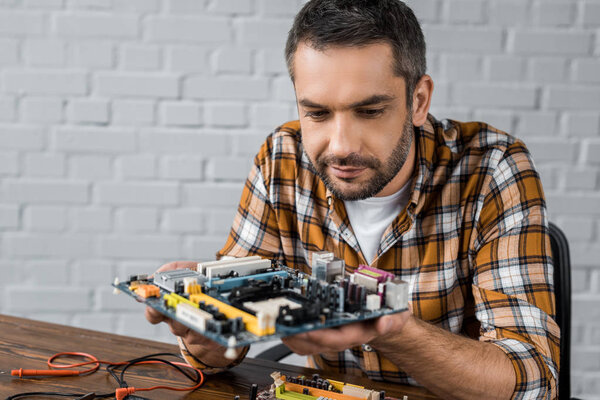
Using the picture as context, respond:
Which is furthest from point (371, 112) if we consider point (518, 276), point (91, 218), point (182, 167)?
point (91, 218)

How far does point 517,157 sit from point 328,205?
1.83 ft

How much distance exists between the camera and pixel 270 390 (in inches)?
49.1

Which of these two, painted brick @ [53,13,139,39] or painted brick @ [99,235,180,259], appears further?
painted brick @ [99,235,180,259]

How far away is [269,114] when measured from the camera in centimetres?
249

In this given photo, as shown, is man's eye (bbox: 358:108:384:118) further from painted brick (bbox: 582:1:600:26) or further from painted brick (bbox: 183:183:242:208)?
painted brick (bbox: 582:1:600:26)

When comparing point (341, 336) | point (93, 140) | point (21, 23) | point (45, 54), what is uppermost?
point (21, 23)

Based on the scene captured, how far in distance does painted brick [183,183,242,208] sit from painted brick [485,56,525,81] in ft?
3.83

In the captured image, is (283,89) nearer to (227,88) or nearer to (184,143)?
(227,88)

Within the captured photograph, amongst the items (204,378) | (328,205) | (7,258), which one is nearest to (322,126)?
(328,205)

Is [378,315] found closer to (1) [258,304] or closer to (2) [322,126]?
(1) [258,304]

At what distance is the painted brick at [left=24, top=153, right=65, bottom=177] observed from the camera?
8.36ft

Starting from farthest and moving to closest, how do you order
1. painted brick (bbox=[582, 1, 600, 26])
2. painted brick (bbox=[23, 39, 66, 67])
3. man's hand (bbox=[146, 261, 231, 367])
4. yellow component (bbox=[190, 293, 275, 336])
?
painted brick (bbox=[23, 39, 66, 67]), painted brick (bbox=[582, 1, 600, 26]), man's hand (bbox=[146, 261, 231, 367]), yellow component (bbox=[190, 293, 275, 336])

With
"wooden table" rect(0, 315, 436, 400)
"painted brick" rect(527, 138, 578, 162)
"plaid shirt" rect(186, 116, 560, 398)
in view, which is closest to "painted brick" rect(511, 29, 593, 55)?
"painted brick" rect(527, 138, 578, 162)

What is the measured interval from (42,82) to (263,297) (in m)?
1.91
